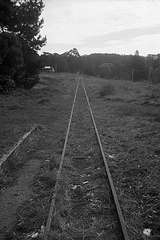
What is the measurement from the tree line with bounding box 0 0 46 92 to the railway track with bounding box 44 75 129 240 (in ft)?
54.8

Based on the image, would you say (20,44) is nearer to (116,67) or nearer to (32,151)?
(32,151)

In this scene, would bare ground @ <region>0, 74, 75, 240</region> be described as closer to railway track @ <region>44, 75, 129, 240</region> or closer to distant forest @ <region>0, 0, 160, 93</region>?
railway track @ <region>44, 75, 129, 240</region>

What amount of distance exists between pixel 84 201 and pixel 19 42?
23.7 meters

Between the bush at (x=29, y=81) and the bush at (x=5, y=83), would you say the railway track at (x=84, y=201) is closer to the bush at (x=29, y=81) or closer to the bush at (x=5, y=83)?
the bush at (x=5, y=83)

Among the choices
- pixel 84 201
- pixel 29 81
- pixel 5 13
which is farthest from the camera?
pixel 29 81

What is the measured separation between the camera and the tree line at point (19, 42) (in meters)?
26.1

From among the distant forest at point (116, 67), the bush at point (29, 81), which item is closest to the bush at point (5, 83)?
the bush at point (29, 81)

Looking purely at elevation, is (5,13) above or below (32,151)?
above

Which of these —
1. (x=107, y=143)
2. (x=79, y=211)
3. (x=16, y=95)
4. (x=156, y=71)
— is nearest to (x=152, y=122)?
(x=107, y=143)

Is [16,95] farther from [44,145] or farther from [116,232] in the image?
[116,232]

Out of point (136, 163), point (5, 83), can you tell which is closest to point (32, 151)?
point (136, 163)

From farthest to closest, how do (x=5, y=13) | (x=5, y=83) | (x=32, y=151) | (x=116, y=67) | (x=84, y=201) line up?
(x=116, y=67)
(x=5, y=83)
(x=5, y=13)
(x=32, y=151)
(x=84, y=201)

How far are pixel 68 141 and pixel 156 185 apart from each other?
17.5ft

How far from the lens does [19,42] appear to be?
Result: 93.8 ft
